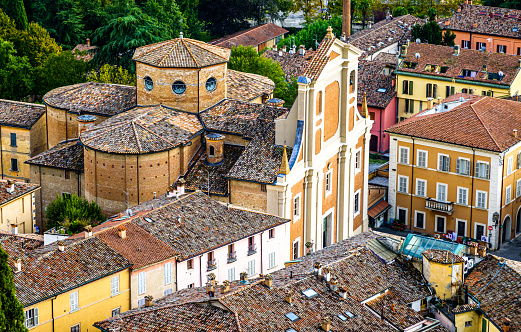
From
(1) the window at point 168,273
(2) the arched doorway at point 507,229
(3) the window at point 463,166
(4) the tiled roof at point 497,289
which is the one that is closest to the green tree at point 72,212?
(1) the window at point 168,273

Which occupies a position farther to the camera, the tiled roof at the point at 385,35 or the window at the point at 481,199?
the tiled roof at the point at 385,35

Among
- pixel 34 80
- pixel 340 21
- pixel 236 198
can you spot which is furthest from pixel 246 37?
pixel 236 198

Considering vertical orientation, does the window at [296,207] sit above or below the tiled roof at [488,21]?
below

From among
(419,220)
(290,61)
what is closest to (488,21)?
(290,61)

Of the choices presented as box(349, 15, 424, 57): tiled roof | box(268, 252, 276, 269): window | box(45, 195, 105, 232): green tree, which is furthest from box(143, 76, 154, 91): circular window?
box(349, 15, 424, 57): tiled roof

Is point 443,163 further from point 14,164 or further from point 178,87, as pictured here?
point 14,164

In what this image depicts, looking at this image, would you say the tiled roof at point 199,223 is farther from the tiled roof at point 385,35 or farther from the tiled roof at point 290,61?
the tiled roof at point 385,35
